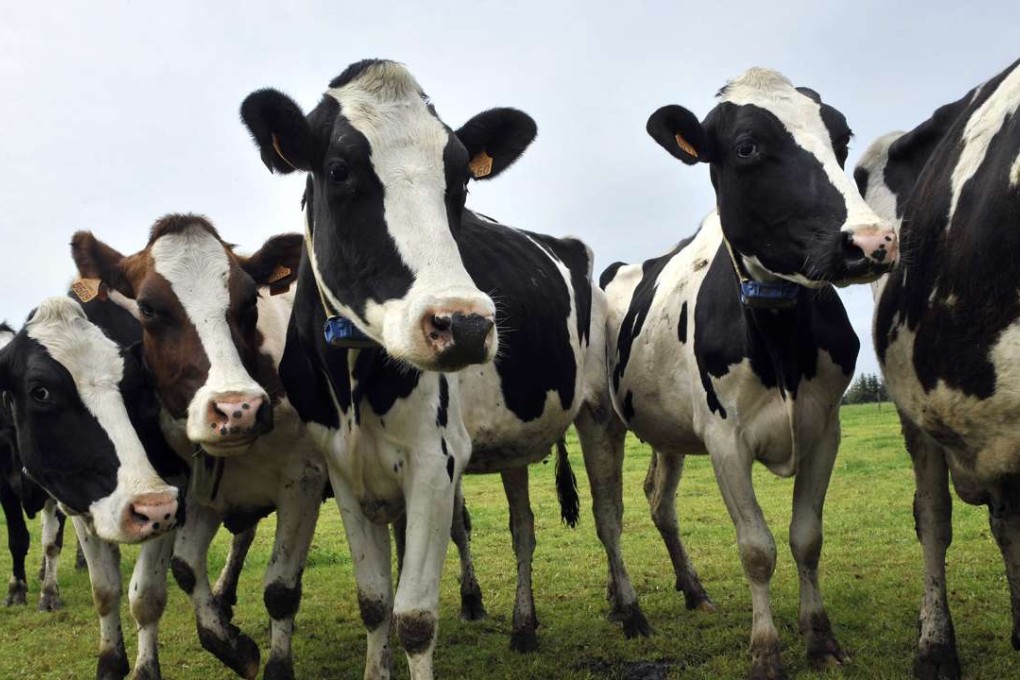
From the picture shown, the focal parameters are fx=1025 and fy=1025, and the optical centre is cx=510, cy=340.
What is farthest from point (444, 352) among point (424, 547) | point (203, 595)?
point (203, 595)

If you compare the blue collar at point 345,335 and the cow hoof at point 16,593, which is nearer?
the blue collar at point 345,335

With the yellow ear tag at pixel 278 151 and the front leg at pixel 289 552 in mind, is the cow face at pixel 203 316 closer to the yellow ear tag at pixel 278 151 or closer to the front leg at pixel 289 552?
the front leg at pixel 289 552

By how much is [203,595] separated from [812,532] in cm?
359

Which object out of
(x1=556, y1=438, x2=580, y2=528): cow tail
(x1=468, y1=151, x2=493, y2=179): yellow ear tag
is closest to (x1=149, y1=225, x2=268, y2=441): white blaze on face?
(x1=468, y1=151, x2=493, y2=179): yellow ear tag

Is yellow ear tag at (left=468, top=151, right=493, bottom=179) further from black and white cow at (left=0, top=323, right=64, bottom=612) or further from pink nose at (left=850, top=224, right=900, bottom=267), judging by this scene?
black and white cow at (left=0, top=323, right=64, bottom=612)

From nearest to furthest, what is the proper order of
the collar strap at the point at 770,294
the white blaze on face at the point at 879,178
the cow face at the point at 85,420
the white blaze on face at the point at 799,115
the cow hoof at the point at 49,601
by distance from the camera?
the white blaze on face at the point at 799,115
the cow face at the point at 85,420
the collar strap at the point at 770,294
the white blaze on face at the point at 879,178
the cow hoof at the point at 49,601

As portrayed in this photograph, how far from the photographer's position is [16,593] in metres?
9.86

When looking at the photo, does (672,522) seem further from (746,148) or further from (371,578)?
(746,148)

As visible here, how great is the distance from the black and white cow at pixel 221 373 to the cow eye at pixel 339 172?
4.00 ft

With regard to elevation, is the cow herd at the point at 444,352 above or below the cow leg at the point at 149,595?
above

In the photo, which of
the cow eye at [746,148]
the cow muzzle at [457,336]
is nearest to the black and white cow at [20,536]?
the cow muzzle at [457,336]

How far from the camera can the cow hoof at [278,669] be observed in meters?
6.02

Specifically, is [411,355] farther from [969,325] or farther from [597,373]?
[597,373]

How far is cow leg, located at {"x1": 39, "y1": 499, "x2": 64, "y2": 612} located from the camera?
30.9 feet
